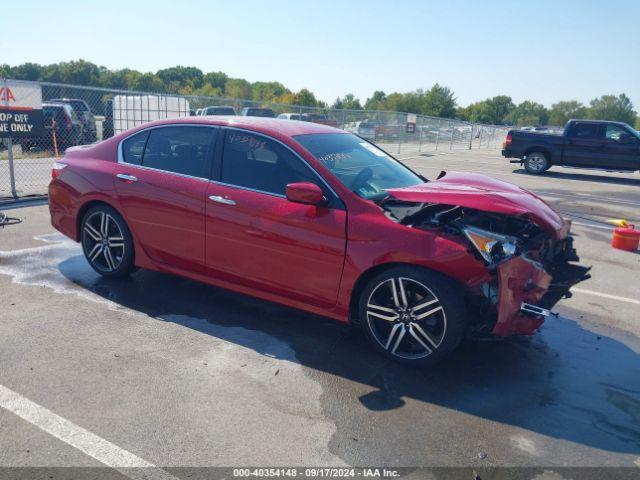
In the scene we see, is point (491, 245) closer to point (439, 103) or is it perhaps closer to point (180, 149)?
point (180, 149)

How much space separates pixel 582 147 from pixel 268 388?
56.3 feet

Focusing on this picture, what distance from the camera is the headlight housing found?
370 cm

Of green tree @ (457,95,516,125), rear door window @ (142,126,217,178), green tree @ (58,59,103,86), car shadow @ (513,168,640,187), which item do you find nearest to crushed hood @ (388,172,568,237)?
rear door window @ (142,126,217,178)

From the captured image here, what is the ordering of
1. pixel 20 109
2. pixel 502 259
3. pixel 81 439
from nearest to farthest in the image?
pixel 81 439, pixel 502 259, pixel 20 109

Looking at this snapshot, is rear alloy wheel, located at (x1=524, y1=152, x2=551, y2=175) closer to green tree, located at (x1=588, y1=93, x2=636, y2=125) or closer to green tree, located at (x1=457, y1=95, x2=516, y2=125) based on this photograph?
green tree, located at (x1=457, y1=95, x2=516, y2=125)

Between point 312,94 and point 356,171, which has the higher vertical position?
point 312,94

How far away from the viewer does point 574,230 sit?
9.10 meters

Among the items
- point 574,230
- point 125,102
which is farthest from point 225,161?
point 125,102

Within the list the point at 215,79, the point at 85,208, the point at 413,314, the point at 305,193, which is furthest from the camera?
the point at 215,79

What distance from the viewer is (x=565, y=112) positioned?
353ft

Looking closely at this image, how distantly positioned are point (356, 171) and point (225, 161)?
1126mm

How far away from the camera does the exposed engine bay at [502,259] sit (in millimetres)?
3701

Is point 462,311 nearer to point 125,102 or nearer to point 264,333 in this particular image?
Answer: point 264,333

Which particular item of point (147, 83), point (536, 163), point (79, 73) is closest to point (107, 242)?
point (536, 163)
